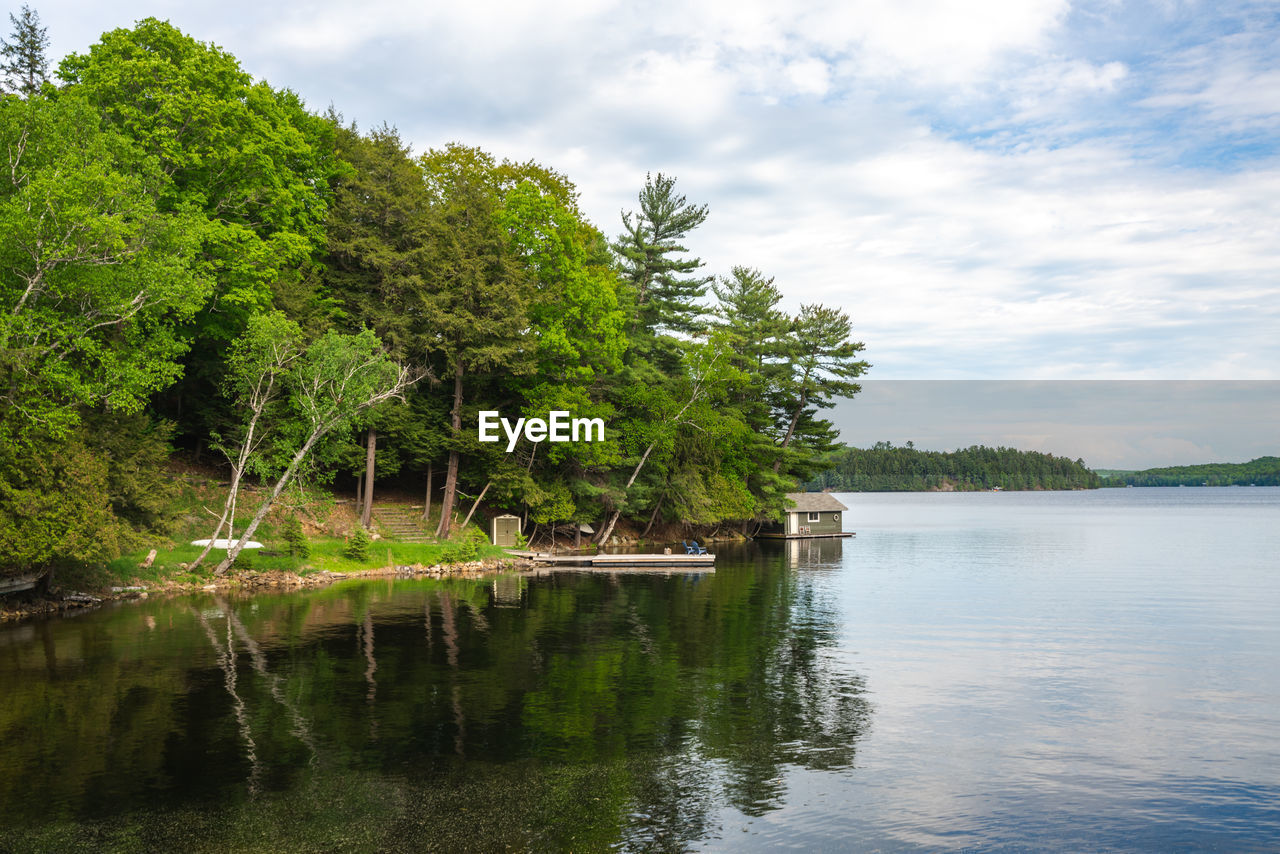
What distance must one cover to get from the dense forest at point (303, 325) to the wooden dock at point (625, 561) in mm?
3678

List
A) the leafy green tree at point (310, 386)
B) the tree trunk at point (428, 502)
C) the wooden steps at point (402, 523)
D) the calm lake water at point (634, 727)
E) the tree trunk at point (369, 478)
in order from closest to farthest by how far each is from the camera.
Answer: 1. the calm lake water at point (634, 727)
2. the leafy green tree at point (310, 386)
3. the tree trunk at point (369, 478)
4. the wooden steps at point (402, 523)
5. the tree trunk at point (428, 502)

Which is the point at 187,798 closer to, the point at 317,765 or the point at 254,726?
the point at 317,765

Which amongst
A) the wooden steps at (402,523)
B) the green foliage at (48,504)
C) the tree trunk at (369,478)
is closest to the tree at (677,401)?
the wooden steps at (402,523)

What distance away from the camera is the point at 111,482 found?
32.8 meters

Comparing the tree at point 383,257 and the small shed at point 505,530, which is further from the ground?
the tree at point 383,257

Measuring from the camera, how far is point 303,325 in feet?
145

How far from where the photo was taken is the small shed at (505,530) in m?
53.8

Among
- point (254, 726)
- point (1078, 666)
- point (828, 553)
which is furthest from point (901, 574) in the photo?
point (254, 726)

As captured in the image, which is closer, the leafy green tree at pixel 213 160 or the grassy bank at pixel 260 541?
the grassy bank at pixel 260 541

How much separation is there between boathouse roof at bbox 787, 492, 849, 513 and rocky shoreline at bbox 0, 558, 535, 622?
1387 inches

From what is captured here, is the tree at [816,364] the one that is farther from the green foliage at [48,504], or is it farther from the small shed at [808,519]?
the green foliage at [48,504]

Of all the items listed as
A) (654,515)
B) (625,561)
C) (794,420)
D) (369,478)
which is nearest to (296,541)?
(369,478)

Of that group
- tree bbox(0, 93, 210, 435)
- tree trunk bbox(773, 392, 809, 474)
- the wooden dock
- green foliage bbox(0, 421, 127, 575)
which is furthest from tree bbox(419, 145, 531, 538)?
tree trunk bbox(773, 392, 809, 474)

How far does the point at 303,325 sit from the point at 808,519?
50681 mm
